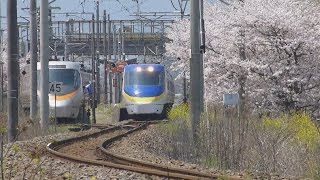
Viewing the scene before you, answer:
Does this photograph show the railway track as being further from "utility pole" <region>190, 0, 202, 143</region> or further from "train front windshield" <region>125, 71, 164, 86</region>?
"train front windshield" <region>125, 71, 164, 86</region>

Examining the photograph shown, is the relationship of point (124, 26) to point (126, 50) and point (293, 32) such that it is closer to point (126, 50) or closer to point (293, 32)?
point (126, 50)

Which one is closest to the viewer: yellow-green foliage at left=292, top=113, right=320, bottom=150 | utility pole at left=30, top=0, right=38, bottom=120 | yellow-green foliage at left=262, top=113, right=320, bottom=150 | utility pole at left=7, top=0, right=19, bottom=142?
yellow-green foliage at left=292, top=113, right=320, bottom=150

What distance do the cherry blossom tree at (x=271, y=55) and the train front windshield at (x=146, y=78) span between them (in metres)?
2.77

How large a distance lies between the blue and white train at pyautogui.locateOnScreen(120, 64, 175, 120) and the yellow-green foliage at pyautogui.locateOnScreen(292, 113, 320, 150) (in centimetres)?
1770

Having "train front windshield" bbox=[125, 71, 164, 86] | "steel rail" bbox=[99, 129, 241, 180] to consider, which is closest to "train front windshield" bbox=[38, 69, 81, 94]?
"train front windshield" bbox=[125, 71, 164, 86]

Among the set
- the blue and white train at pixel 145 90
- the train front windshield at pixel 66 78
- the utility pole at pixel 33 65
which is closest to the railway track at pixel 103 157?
the utility pole at pixel 33 65

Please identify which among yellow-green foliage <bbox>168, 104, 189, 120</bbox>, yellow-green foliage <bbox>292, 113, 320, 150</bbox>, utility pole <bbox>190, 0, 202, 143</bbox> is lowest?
yellow-green foliage <bbox>168, 104, 189, 120</bbox>

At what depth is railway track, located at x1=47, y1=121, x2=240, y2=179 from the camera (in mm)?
11328

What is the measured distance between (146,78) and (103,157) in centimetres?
2177

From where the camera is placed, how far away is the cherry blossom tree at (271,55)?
3173 cm

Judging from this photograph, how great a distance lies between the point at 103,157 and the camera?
15633mm

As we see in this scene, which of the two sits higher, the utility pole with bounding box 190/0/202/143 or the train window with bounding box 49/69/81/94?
the utility pole with bounding box 190/0/202/143

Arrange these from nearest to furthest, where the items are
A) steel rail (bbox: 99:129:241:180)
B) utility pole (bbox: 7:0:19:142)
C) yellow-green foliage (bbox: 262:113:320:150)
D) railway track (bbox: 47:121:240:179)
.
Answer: steel rail (bbox: 99:129:241:180)
railway track (bbox: 47:121:240:179)
yellow-green foliage (bbox: 262:113:320:150)
utility pole (bbox: 7:0:19:142)

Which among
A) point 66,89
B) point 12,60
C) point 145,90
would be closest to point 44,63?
point 12,60
